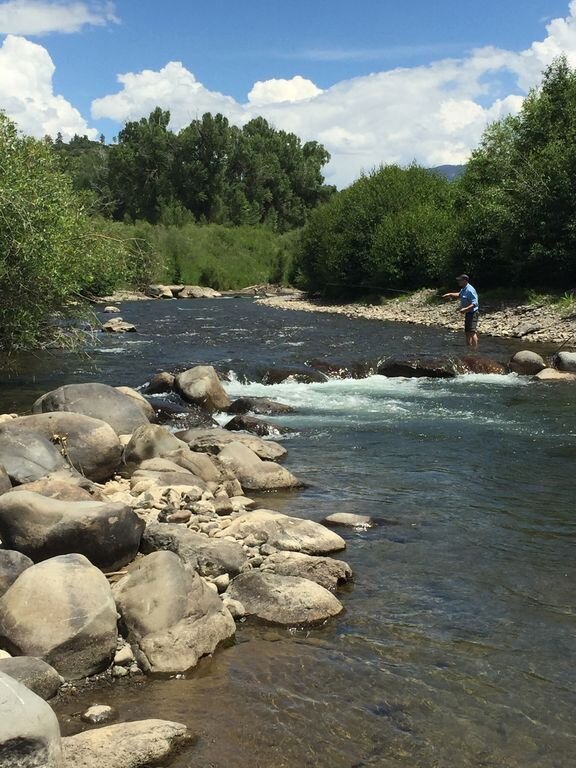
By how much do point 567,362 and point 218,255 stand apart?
4982 centimetres

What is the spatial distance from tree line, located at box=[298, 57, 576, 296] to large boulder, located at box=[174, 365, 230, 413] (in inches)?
822

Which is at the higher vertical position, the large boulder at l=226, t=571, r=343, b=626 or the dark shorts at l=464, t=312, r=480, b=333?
the dark shorts at l=464, t=312, r=480, b=333

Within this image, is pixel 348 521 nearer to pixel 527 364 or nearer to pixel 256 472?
pixel 256 472

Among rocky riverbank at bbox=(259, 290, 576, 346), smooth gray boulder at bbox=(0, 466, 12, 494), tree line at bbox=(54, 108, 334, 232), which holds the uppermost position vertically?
tree line at bbox=(54, 108, 334, 232)

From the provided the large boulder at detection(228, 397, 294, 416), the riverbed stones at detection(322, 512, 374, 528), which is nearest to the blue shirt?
the large boulder at detection(228, 397, 294, 416)

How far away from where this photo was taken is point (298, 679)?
590 cm

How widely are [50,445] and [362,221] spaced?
42.1 metres

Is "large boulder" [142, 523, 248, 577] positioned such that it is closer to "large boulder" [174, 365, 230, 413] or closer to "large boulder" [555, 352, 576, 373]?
"large boulder" [174, 365, 230, 413]

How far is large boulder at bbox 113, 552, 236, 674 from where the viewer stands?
605cm

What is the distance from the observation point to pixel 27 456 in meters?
9.63

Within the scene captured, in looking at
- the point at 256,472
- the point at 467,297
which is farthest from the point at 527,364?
the point at 256,472

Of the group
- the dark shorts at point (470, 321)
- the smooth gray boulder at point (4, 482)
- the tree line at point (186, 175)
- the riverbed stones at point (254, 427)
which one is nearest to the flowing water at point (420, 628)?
the riverbed stones at point (254, 427)

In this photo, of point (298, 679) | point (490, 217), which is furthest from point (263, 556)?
point (490, 217)

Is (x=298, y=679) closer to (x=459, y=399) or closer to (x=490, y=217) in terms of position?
(x=459, y=399)
